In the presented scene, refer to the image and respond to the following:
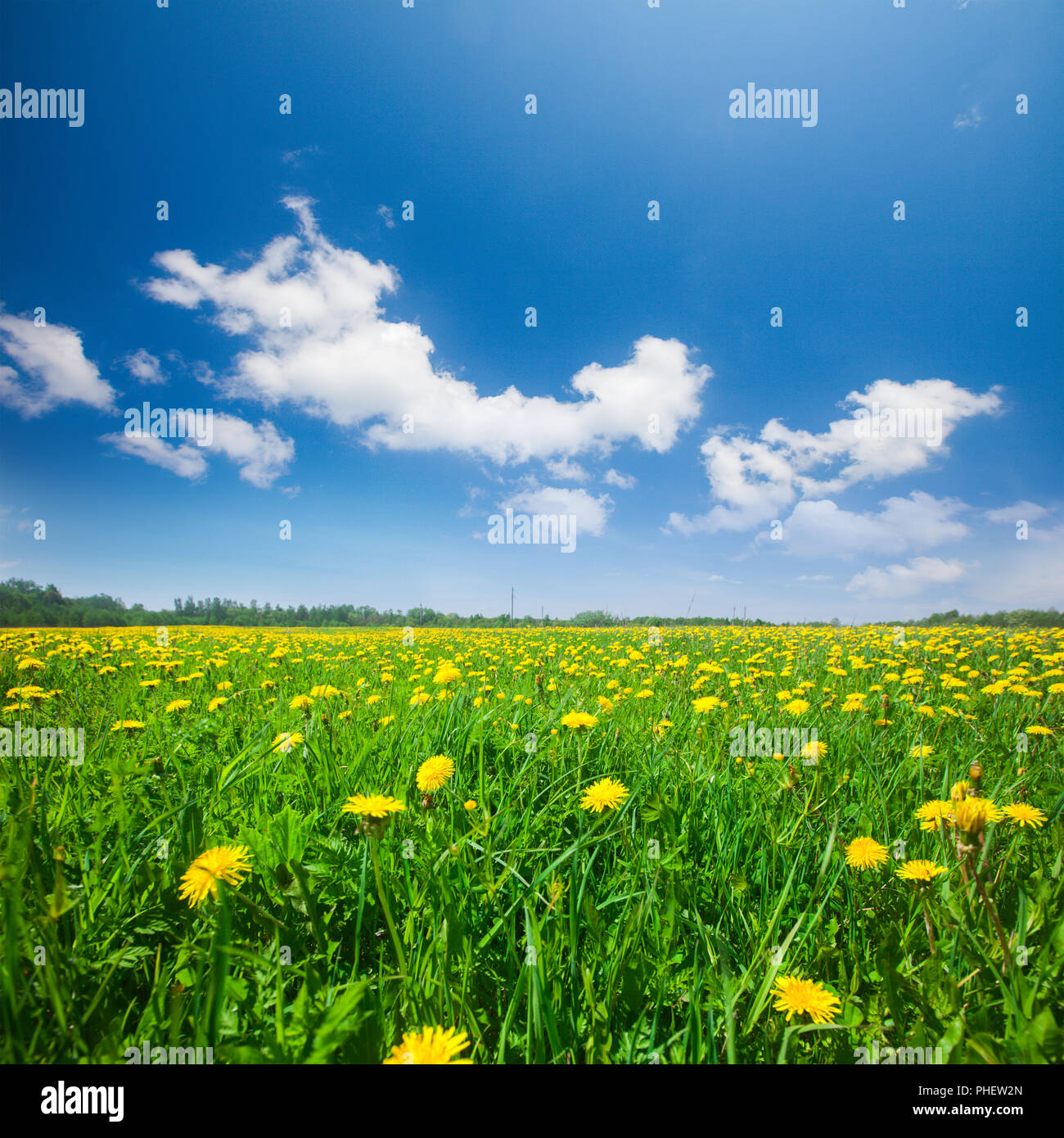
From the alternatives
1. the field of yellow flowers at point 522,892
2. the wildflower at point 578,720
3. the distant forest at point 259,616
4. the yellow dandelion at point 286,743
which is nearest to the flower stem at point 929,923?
the field of yellow flowers at point 522,892

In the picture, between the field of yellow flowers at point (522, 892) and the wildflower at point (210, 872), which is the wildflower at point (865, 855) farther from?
the wildflower at point (210, 872)

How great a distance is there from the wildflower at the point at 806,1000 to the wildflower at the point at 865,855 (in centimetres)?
50

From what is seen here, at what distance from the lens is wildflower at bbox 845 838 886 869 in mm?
1517

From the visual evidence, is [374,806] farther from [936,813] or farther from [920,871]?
[936,813]

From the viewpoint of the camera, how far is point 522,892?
148cm

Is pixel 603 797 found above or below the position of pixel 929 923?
above

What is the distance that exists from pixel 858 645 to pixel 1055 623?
35.2ft

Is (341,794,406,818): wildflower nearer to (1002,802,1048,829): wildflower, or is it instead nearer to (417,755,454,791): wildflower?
(417,755,454,791): wildflower

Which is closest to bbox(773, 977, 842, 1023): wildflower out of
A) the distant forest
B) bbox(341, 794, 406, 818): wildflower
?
bbox(341, 794, 406, 818): wildflower

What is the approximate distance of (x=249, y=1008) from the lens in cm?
108

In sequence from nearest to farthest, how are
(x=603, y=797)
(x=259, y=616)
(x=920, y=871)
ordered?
(x=920, y=871) < (x=603, y=797) < (x=259, y=616)

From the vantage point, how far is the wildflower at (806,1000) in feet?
3.50

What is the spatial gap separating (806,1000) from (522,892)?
2.49ft

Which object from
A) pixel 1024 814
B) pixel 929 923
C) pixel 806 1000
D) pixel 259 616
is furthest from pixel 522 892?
pixel 259 616
